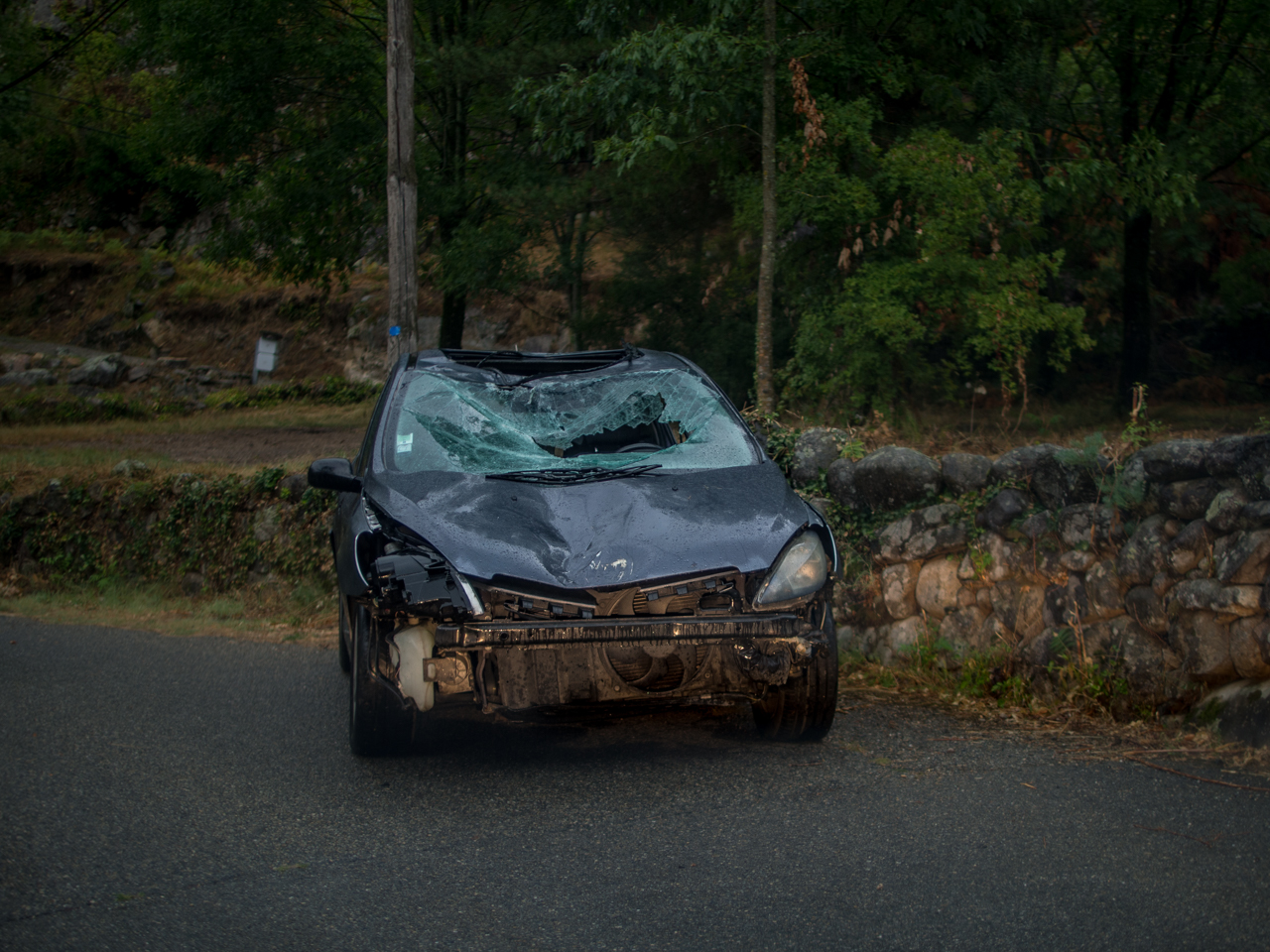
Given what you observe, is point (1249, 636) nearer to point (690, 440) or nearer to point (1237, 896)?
point (1237, 896)

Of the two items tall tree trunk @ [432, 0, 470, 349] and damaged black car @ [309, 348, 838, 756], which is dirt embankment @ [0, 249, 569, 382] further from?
damaged black car @ [309, 348, 838, 756]

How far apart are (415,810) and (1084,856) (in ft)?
7.88

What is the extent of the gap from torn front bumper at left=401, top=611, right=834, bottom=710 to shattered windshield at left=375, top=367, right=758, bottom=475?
1.15 m

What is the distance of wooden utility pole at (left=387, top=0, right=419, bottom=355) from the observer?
1312 centimetres

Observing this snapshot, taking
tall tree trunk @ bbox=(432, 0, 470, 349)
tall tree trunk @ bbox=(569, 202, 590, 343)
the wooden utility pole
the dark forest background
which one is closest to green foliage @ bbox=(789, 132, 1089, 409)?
the dark forest background

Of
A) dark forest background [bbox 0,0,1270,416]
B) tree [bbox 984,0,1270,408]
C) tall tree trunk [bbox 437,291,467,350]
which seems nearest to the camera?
dark forest background [bbox 0,0,1270,416]

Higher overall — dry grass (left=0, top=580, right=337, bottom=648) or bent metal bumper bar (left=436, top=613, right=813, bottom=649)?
bent metal bumper bar (left=436, top=613, right=813, bottom=649)

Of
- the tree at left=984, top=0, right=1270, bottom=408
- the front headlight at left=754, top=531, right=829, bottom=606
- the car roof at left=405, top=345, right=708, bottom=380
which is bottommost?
the front headlight at left=754, top=531, right=829, bottom=606

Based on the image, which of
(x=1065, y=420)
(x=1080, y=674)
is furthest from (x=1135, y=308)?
(x=1080, y=674)

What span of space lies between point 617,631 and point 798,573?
2.72 ft

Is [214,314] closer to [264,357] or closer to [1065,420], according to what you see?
[264,357]

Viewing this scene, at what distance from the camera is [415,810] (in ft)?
13.6

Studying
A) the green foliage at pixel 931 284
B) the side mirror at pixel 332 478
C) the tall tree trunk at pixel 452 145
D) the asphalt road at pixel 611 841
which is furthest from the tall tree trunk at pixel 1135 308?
the side mirror at pixel 332 478

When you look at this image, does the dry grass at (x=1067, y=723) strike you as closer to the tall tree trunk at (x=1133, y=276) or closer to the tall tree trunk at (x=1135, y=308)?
the tall tree trunk at (x=1133, y=276)
